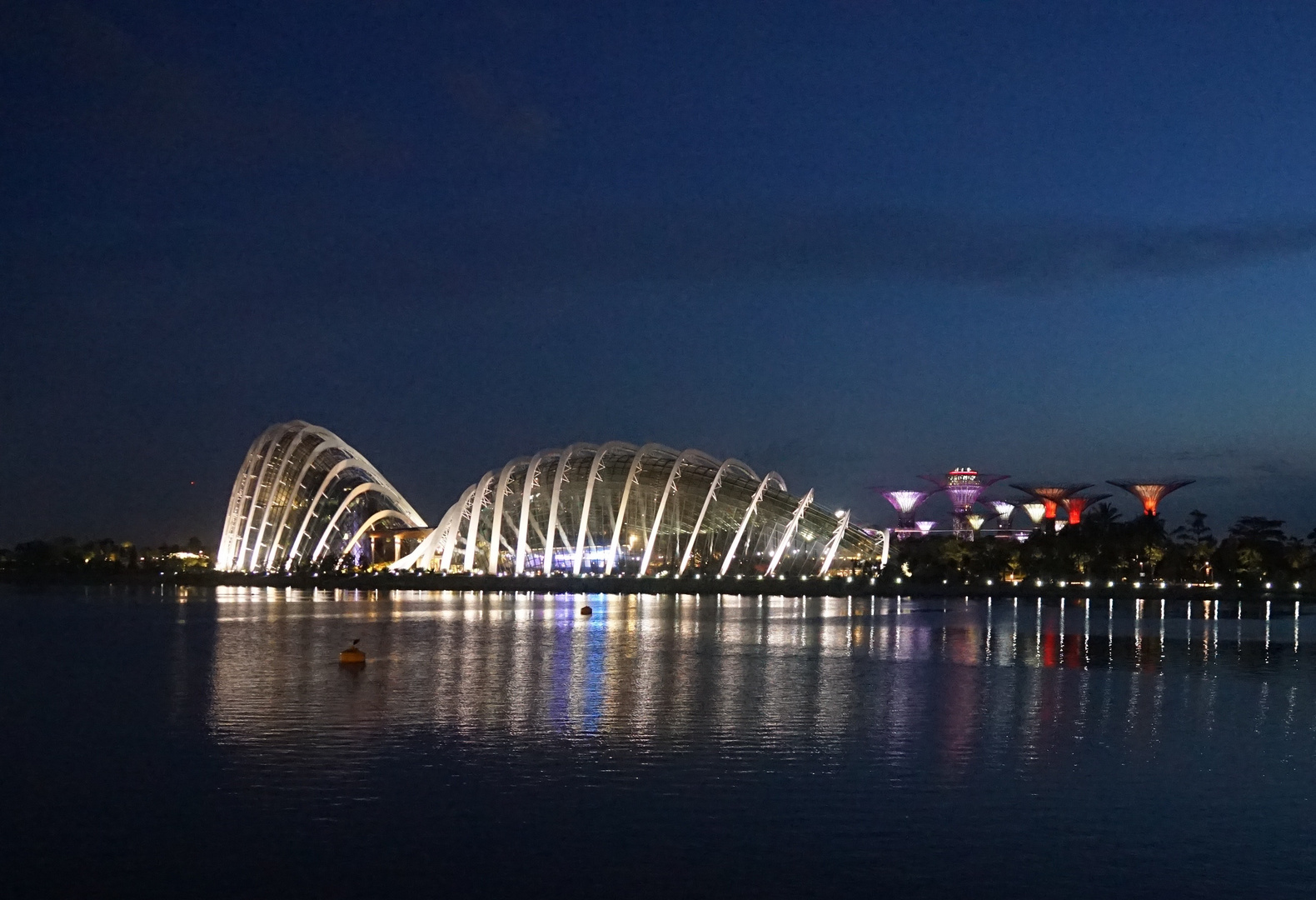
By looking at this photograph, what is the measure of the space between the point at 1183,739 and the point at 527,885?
14.6m

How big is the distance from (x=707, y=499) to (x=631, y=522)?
710 centimetres

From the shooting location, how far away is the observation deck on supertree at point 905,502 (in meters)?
182

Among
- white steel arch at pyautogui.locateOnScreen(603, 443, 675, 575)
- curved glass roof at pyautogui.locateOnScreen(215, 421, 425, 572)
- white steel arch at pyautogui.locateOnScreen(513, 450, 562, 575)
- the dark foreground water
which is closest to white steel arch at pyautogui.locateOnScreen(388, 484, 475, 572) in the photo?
white steel arch at pyautogui.locateOnScreen(513, 450, 562, 575)

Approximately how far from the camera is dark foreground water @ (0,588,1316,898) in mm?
15008

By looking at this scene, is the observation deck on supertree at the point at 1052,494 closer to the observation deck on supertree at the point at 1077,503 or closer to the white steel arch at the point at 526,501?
the observation deck on supertree at the point at 1077,503

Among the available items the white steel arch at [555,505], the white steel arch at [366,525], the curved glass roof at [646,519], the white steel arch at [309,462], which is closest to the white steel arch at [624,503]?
the curved glass roof at [646,519]

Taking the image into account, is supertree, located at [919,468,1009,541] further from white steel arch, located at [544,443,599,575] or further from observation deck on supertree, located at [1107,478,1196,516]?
white steel arch, located at [544,443,599,575]

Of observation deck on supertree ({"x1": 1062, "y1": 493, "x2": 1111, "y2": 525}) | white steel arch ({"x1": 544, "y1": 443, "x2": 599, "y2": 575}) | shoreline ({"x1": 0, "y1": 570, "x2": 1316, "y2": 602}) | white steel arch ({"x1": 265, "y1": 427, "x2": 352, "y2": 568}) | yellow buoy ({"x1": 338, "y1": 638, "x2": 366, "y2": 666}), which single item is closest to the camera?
yellow buoy ({"x1": 338, "y1": 638, "x2": 366, "y2": 666})

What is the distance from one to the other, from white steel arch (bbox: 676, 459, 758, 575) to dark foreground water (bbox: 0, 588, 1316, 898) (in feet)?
176

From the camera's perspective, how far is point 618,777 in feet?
65.6

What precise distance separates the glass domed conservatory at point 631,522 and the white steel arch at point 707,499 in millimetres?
145

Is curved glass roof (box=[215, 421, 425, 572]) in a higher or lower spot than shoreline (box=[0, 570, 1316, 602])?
higher

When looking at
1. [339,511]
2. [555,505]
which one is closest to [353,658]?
[555,505]

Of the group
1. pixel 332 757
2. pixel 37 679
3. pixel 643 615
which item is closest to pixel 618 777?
pixel 332 757
